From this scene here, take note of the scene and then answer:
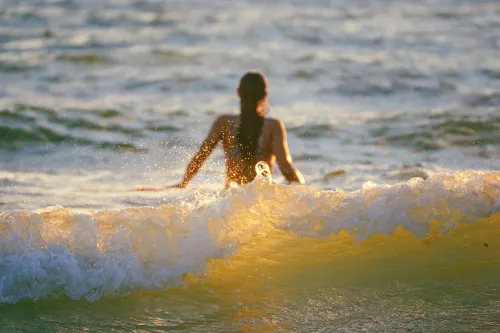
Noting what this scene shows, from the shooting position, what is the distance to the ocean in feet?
18.4

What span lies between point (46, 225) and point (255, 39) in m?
11.8

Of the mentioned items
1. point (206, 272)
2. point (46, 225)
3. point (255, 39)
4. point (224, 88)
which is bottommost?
point (206, 272)

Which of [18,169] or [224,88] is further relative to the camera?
[224,88]

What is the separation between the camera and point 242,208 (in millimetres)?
6266

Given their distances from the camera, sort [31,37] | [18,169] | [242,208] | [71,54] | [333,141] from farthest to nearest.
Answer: [31,37] < [71,54] < [333,141] < [18,169] < [242,208]

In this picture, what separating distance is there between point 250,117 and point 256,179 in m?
1.28

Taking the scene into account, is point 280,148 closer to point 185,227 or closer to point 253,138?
point 253,138

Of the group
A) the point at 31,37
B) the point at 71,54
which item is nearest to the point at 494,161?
the point at 71,54

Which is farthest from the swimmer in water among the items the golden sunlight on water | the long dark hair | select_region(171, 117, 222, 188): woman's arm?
the golden sunlight on water

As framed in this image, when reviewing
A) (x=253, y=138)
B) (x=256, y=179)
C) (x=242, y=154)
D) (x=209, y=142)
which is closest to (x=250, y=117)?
(x=253, y=138)

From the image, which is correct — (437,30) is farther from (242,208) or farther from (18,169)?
(242,208)

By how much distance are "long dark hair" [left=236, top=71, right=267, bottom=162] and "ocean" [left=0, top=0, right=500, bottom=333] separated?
1.08 metres

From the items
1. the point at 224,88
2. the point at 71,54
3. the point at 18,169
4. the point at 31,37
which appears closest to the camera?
the point at 18,169

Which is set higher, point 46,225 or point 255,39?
point 255,39
